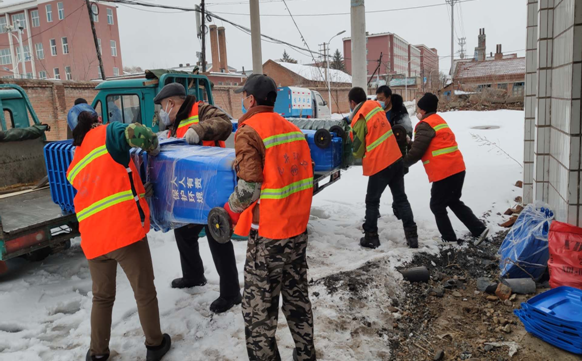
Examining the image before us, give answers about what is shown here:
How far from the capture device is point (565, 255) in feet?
10.6

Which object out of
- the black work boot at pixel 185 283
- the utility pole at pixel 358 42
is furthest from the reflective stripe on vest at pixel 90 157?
the utility pole at pixel 358 42

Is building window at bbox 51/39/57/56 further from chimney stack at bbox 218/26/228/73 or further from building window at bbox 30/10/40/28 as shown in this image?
chimney stack at bbox 218/26/228/73

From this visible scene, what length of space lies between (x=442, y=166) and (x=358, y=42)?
510cm

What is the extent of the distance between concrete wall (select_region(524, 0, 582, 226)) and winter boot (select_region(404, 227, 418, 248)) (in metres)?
1.34

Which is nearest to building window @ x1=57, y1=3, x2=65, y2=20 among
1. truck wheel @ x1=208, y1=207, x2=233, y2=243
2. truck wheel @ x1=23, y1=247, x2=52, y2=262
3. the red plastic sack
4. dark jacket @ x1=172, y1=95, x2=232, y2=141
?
truck wheel @ x1=23, y1=247, x2=52, y2=262

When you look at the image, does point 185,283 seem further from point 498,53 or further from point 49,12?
point 49,12

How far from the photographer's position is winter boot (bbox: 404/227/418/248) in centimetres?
496

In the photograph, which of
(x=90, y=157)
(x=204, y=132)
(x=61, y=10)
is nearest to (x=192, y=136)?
(x=204, y=132)

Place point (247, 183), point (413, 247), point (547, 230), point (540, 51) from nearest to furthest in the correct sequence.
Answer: point (247, 183), point (547, 230), point (540, 51), point (413, 247)

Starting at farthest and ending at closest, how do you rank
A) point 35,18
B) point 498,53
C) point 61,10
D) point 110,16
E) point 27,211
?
point 110,16 < point 35,18 < point 61,10 < point 498,53 < point 27,211

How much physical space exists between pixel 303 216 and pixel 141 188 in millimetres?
1167

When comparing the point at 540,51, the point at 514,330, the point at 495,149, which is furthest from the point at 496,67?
the point at 514,330

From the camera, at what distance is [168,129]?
398 cm

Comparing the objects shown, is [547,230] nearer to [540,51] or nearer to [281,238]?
[540,51]
